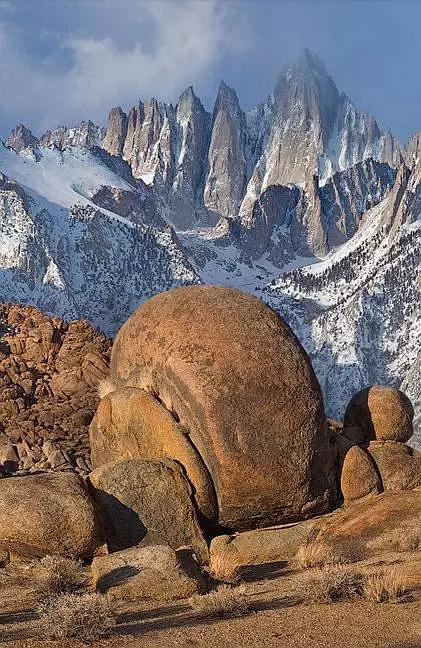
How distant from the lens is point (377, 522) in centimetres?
1062

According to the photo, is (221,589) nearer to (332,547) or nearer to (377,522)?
(332,547)

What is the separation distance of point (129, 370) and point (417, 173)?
172 meters

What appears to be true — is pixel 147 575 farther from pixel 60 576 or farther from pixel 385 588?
pixel 385 588

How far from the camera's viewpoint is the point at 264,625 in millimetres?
6945

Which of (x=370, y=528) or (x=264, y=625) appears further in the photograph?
(x=370, y=528)

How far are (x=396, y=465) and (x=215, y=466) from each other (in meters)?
4.05

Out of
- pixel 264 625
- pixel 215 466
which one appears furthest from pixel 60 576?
pixel 215 466

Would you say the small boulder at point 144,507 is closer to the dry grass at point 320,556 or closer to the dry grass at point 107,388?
the dry grass at point 320,556

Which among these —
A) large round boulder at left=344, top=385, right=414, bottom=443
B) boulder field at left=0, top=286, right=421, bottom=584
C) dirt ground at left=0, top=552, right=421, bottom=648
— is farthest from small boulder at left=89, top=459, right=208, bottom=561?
large round boulder at left=344, top=385, right=414, bottom=443

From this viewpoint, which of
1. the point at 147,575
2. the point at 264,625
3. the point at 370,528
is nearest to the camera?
the point at 264,625

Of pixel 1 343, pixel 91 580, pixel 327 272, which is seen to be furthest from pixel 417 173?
pixel 91 580

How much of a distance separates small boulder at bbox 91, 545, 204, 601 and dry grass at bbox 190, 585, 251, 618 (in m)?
0.43

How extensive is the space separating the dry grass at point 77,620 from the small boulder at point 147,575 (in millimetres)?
873

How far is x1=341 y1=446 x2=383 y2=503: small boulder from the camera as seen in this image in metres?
12.7
